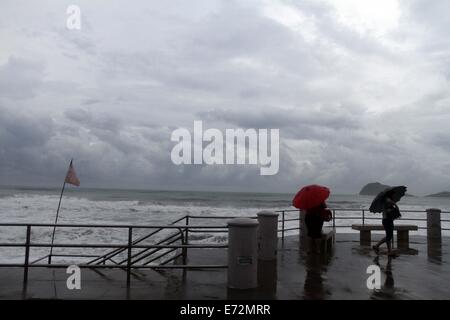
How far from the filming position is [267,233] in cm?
873

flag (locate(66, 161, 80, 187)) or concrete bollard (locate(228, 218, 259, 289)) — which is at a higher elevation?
flag (locate(66, 161, 80, 187))

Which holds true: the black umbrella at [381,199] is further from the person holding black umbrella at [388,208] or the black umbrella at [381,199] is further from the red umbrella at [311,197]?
the red umbrella at [311,197]

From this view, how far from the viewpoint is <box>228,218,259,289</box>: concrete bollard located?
615 centimetres

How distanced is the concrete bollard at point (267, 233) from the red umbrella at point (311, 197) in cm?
72

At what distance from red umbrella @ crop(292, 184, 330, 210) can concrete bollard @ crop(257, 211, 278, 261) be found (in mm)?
723

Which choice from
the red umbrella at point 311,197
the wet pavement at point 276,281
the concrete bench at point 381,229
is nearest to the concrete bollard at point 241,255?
the wet pavement at point 276,281

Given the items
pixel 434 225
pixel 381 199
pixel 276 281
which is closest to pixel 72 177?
pixel 276 281

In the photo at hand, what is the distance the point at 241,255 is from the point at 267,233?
8.70 ft

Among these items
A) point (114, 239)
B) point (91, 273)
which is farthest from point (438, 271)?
point (114, 239)

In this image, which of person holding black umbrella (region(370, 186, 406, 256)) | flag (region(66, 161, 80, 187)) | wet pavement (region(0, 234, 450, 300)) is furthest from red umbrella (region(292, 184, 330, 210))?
flag (region(66, 161, 80, 187))

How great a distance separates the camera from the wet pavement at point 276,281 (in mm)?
5801

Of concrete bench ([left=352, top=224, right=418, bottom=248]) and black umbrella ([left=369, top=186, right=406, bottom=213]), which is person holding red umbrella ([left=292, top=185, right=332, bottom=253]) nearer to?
black umbrella ([left=369, top=186, right=406, bottom=213])

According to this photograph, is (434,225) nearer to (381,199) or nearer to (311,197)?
(381,199)
